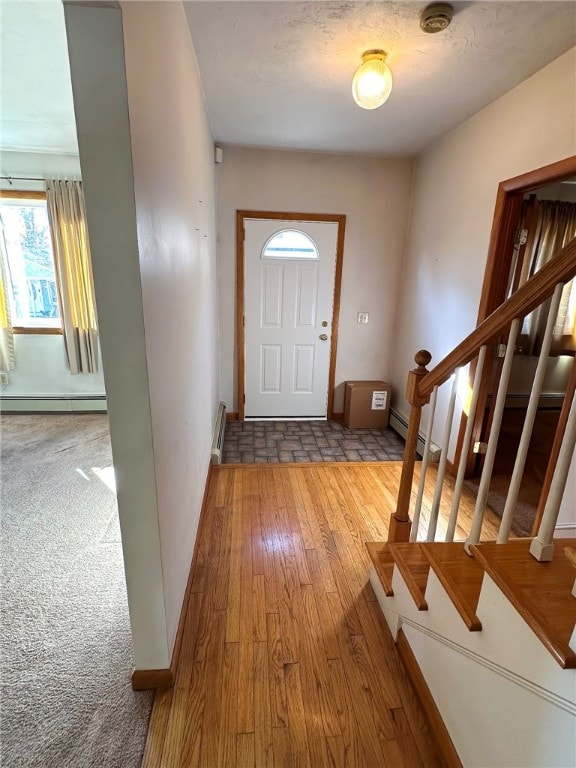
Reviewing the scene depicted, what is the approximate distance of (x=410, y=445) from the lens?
1662 millimetres

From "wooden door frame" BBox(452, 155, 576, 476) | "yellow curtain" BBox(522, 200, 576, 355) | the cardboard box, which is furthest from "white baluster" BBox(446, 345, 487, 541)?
"yellow curtain" BBox(522, 200, 576, 355)

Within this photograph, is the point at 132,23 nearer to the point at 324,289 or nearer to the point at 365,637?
the point at 365,637

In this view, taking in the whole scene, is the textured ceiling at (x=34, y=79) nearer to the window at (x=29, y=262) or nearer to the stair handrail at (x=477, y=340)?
the window at (x=29, y=262)

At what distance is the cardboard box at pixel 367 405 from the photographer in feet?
12.4

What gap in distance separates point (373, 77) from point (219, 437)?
8.65ft

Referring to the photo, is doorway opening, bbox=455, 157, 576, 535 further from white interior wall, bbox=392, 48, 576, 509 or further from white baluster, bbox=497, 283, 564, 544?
white baluster, bbox=497, 283, 564, 544

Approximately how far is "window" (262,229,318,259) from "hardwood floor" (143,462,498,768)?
2434mm

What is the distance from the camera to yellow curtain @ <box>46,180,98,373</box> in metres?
3.42

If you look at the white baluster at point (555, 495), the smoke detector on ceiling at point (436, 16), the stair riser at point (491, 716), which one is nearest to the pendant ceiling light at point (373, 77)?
the smoke detector on ceiling at point (436, 16)

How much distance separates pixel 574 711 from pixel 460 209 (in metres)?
2.89

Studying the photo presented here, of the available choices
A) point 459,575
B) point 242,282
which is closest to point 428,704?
point 459,575

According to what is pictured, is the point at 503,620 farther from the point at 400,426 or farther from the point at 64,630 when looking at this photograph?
the point at 400,426

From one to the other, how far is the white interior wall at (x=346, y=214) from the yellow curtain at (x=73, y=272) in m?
1.30

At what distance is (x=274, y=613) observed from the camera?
5.30 feet
